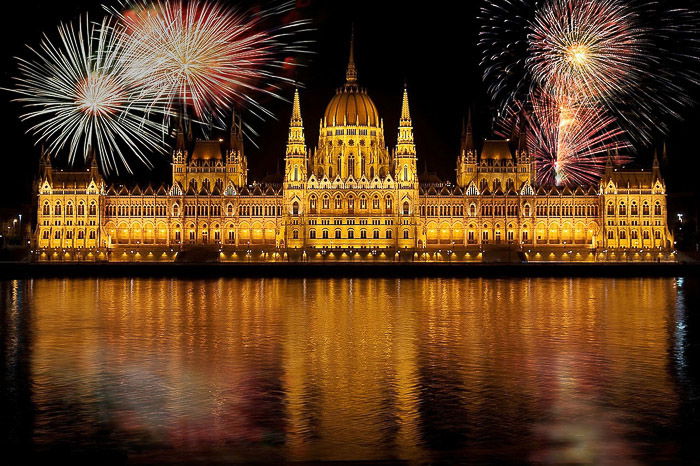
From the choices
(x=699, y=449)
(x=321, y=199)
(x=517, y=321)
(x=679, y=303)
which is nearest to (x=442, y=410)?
(x=699, y=449)

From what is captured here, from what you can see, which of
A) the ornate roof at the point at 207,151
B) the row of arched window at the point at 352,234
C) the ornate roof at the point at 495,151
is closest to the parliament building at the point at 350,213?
the row of arched window at the point at 352,234

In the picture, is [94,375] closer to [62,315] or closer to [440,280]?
[62,315]

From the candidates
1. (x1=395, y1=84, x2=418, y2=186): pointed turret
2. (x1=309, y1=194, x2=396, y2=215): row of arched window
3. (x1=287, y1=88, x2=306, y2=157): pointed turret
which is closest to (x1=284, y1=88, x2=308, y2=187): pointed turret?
(x1=287, y1=88, x2=306, y2=157): pointed turret

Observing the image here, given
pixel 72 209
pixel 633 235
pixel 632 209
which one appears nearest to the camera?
pixel 633 235

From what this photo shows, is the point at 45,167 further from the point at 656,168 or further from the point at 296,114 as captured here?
the point at 656,168

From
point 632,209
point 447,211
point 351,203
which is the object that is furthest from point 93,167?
point 632,209
